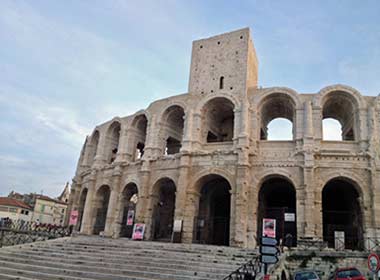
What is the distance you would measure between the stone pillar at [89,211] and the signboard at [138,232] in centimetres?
625

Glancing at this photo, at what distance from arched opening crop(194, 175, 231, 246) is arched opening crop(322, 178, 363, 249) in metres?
6.62

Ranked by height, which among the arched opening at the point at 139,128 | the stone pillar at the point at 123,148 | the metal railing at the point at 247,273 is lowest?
the metal railing at the point at 247,273

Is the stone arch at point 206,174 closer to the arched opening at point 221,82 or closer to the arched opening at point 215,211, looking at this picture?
the arched opening at point 215,211

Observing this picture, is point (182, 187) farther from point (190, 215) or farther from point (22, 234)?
point (22, 234)

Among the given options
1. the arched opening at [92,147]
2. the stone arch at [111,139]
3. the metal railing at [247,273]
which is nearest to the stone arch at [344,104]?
the metal railing at [247,273]

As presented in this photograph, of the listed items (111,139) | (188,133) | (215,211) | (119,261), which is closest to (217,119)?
(188,133)

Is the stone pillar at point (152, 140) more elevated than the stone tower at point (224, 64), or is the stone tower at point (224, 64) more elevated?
the stone tower at point (224, 64)

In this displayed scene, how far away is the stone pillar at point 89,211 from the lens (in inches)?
994

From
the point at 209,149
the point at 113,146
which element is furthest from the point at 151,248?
the point at 113,146

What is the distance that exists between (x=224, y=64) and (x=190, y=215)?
12.3 m

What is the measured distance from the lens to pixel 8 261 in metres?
14.6

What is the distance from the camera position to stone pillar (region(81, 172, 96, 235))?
25250 mm

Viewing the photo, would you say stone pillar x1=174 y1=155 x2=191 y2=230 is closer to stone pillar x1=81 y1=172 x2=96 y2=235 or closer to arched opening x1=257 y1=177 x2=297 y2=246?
arched opening x1=257 y1=177 x2=297 y2=246

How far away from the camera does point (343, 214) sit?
2198 centimetres
